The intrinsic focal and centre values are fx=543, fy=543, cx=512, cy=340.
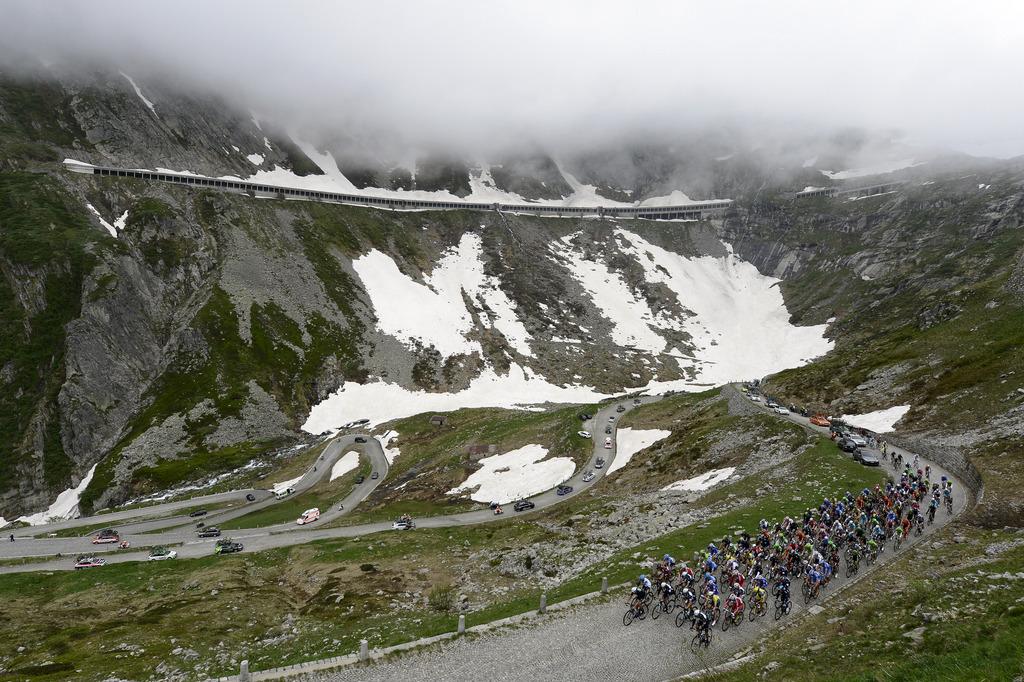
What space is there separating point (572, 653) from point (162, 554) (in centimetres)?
4894

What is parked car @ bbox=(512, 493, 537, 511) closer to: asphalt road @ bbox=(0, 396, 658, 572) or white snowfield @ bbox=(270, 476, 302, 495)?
asphalt road @ bbox=(0, 396, 658, 572)

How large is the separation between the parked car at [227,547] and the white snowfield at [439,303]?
292ft

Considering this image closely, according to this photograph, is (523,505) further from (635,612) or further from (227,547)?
(635,612)

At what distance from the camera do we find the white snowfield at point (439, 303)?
5822 inches

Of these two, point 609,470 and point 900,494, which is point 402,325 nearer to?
point 609,470

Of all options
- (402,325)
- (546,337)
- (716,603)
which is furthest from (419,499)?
(546,337)

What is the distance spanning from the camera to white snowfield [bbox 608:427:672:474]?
234 feet

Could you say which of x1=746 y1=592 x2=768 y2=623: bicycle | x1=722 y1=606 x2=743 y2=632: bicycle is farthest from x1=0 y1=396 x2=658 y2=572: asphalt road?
x1=722 y1=606 x2=743 y2=632: bicycle

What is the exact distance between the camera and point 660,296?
196 meters

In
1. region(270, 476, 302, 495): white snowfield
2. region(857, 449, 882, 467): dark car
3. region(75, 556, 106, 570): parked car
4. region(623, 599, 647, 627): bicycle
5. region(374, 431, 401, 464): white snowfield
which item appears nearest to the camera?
region(623, 599, 647, 627): bicycle

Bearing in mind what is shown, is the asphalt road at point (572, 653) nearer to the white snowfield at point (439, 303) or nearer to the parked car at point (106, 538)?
the parked car at point (106, 538)

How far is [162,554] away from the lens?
54.0m

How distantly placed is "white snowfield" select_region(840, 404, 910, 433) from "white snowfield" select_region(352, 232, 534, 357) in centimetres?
9515

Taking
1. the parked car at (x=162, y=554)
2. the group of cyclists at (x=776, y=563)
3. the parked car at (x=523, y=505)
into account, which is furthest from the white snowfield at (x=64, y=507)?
the group of cyclists at (x=776, y=563)
